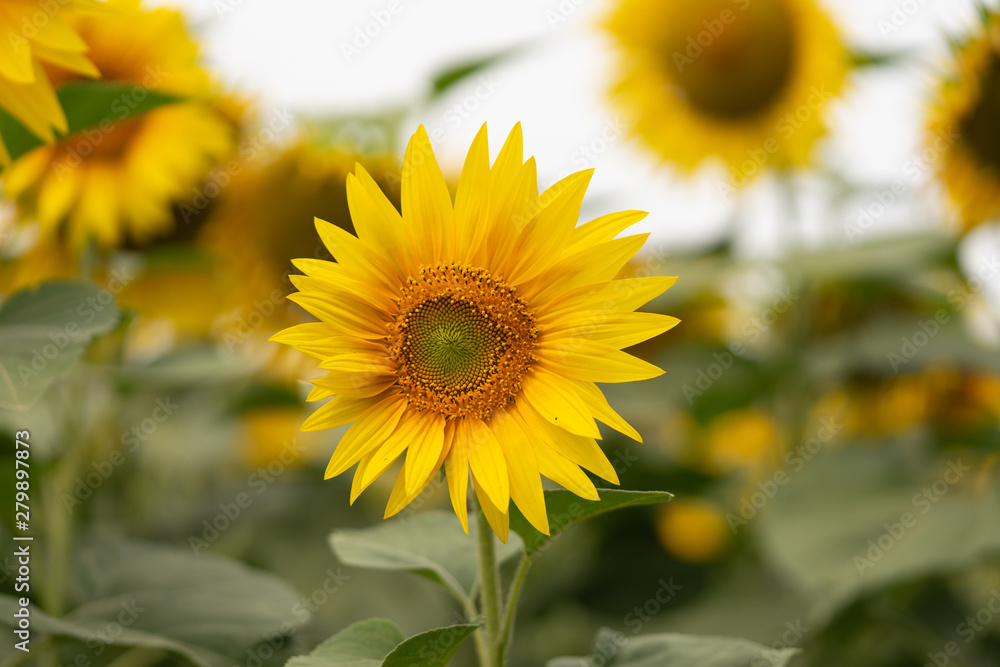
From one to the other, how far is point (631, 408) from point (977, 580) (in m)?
0.74

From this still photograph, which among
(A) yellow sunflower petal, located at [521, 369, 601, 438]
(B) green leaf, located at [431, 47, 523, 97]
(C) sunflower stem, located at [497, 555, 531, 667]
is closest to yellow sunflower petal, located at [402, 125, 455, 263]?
(A) yellow sunflower petal, located at [521, 369, 601, 438]

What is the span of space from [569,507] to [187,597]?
41 centimetres

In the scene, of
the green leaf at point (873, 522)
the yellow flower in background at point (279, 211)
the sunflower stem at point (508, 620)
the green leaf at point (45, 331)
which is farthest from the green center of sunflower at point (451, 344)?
the yellow flower in background at point (279, 211)

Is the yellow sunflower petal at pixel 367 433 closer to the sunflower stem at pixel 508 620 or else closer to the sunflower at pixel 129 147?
the sunflower stem at pixel 508 620

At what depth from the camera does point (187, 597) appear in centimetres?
75

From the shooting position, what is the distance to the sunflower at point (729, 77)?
140 centimetres

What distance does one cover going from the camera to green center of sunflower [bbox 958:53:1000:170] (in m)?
1.23

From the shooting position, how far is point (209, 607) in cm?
73

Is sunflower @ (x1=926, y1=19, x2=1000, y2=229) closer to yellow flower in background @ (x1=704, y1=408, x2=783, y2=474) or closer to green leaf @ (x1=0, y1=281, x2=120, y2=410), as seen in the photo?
yellow flower in background @ (x1=704, y1=408, x2=783, y2=474)

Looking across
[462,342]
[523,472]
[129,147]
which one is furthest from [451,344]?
[129,147]

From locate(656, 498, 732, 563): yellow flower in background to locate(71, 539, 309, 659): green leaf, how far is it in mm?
830

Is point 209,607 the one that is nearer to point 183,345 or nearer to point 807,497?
point 183,345

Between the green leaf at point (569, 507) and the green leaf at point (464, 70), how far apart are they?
887mm

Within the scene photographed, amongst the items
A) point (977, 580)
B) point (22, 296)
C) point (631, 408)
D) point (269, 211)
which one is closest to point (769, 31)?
point (631, 408)
